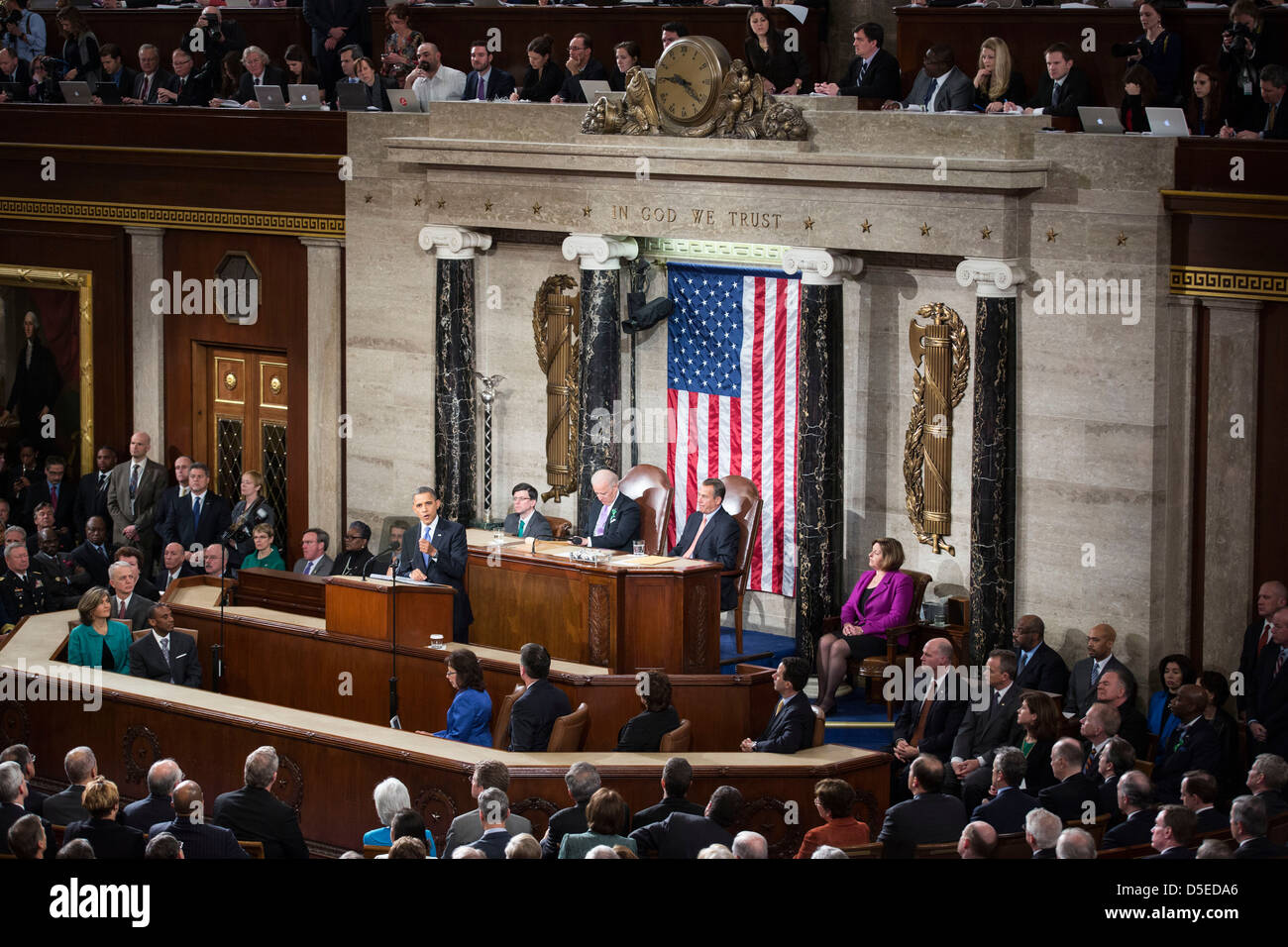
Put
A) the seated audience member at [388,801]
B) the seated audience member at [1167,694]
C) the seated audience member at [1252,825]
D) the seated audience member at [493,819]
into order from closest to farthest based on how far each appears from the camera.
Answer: the seated audience member at [1252,825]
the seated audience member at [493,819]
the seated audience member at [388,801]
the seated audience member at [1167,694]

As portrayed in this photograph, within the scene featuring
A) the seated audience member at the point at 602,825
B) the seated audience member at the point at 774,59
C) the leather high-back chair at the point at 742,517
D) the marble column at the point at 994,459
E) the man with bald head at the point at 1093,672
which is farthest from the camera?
the seated audience member at the point at 774,59

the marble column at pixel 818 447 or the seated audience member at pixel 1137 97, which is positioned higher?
the seated audience member at pixel 1137 97

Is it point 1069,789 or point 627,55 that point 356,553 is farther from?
point 1069,789

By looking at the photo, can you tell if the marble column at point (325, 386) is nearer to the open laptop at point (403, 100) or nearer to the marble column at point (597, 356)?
the open laptop at point (403, 100)

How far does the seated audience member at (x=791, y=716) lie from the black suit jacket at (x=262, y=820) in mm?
2708

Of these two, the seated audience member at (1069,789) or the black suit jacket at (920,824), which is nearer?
the black suit jacket at (920,824)

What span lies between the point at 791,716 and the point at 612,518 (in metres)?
Result: 3.65

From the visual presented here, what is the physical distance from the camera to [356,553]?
1480 cm

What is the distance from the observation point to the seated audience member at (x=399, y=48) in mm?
16703

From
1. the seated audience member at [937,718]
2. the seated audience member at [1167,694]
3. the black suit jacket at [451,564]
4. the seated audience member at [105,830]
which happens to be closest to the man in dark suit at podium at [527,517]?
the black suit jacket at [451,564]

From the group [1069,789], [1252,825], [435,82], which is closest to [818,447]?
[435,82]

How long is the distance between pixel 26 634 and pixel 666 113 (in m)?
5.95

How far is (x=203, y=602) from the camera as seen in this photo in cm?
1423

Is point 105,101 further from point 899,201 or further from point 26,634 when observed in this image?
point 899,201
